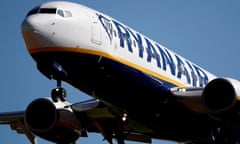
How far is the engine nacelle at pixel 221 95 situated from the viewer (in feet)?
96.2

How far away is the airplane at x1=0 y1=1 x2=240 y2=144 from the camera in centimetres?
2784

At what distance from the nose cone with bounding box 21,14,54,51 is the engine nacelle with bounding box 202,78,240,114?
7.34m

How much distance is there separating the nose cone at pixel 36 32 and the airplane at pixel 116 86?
0.13 feet

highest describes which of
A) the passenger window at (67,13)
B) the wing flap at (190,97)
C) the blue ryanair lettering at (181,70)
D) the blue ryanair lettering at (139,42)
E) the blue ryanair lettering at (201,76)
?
the passenger window at (67,13)

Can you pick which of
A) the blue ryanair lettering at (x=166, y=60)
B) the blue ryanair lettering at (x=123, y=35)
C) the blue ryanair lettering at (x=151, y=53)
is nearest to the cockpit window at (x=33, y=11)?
the blue ryanair lettering at (x=123, y=35)

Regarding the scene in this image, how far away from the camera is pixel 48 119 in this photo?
34875 mm

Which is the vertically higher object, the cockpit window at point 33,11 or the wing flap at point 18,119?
the cockpit window at point 33,11

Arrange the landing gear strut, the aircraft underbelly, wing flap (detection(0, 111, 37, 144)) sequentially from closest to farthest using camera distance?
the landing gear strut < the aircraft underbelly < wing flap (detection(0, 111, 37, 144))

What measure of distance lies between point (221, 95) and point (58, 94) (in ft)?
23.3

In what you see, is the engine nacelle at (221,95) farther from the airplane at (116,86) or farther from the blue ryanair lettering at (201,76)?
the blue ryanair lettering at (201,76)

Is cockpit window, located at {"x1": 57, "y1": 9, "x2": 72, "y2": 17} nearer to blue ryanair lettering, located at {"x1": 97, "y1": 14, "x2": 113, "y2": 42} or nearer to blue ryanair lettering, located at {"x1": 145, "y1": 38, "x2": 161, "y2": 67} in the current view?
blue ryanair lettering, located at {"x1": 97, "y1": 14, "x2": 113, "y2": 42}

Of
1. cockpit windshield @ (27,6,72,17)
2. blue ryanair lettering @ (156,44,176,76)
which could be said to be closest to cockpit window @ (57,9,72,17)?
cockpit windshield @ (27,6,72,17)

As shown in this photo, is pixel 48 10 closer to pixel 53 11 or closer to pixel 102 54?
pixel 53 11

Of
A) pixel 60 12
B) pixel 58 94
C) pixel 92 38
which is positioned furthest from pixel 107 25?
pixel 58 94
